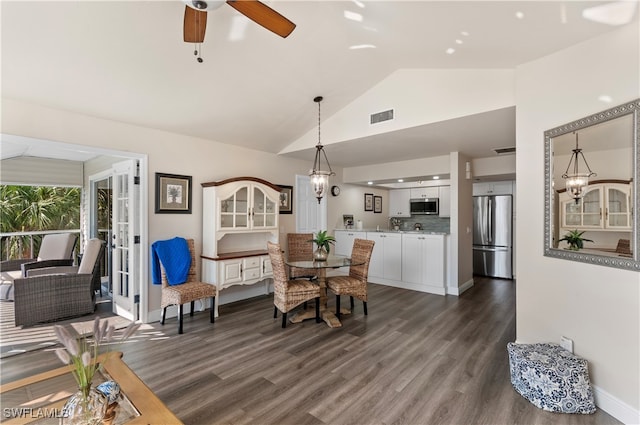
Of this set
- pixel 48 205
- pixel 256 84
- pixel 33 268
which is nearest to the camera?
pixel 256 84

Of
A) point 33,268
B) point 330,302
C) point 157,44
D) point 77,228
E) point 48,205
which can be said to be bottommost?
point 330,302

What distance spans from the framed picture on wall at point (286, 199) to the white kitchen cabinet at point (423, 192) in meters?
3.50

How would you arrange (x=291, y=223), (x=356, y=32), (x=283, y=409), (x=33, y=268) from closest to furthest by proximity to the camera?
(x=283, y=409), (x=356, y=32), (x=33, y=268), (x=291, y=223)

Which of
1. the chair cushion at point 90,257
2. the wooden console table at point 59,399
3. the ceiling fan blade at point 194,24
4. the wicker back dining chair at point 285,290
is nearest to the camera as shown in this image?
the wooden console table at point 59,399

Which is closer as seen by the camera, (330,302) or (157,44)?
(157,44)

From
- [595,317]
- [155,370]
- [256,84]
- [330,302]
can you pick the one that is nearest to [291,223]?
[330,302]

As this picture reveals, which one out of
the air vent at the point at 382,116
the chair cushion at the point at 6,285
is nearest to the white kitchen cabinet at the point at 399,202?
the air vent at the point at 382,116

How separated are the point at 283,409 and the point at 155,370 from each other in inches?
50.3

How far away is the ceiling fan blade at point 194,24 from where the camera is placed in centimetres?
187

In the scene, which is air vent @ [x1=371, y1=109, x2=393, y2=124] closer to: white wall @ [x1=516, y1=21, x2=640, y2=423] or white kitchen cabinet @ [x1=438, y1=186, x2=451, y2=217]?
white wall @ [x1=516, y1=21, x2=640, y2=423]

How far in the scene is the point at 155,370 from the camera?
2.61 meters

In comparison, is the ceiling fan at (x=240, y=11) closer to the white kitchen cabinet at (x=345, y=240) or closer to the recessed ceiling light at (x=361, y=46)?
the recessed ceiling light at (x=361, y=46)

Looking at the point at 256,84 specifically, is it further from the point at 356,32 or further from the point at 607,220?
the point at 607,220

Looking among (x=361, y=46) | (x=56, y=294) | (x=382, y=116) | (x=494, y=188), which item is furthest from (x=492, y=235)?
(x=56, y=294)
